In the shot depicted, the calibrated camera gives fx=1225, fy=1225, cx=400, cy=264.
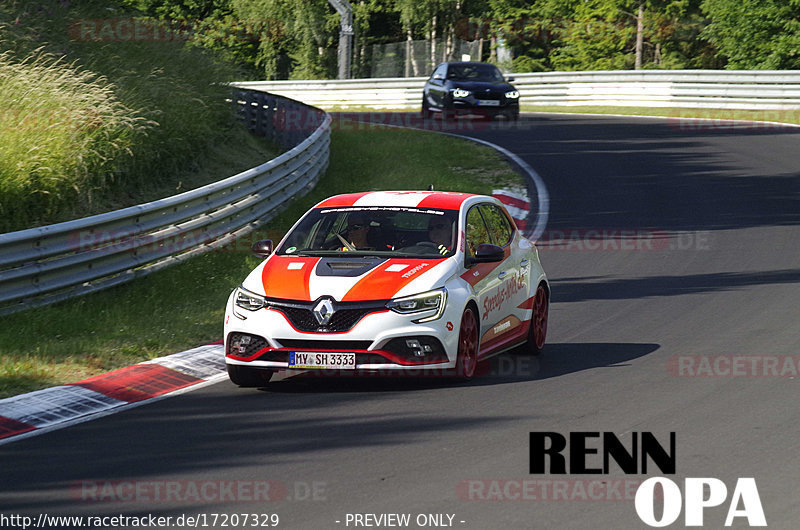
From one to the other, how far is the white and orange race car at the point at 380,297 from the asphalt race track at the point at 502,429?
0.28m

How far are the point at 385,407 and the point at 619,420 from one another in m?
1.68

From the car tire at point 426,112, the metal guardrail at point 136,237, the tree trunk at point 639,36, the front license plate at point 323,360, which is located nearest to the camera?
the front license plate at point 323,360

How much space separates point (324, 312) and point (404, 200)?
1928 mm

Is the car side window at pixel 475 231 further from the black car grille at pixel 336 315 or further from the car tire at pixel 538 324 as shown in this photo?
the black car grille at pixel 336 315

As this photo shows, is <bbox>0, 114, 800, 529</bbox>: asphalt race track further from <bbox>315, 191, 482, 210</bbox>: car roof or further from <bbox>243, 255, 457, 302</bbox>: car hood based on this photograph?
<bbox>315, 191, 482, 210</bbox>: car roof

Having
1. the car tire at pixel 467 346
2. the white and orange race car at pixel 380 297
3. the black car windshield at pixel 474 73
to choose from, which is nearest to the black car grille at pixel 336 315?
the white and orange race car at pixel 380 297

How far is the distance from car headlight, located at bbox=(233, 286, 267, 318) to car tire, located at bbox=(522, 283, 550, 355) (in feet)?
8.79

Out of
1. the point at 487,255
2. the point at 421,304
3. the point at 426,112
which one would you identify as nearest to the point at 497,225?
the point at 487,255

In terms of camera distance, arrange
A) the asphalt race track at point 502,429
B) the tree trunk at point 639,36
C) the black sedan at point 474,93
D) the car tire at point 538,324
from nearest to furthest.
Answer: the asphalt race track at point 502,429 < the car tire at point 538,324 < the black sedan at point 474,93 < the tree trunk at point 639,36

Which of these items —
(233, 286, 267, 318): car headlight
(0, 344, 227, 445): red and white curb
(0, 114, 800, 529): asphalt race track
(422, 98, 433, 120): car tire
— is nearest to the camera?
(0, 114, 800, 529): asphalt race track

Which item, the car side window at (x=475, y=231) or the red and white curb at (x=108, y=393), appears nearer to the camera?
the red and white curb at (x=108, y=393)

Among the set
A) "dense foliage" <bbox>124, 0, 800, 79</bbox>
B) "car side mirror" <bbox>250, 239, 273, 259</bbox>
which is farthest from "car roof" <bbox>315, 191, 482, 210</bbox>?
"dense foliage" <bbox>124, 0, 800, 79</bbox>

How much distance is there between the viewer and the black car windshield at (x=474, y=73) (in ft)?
112

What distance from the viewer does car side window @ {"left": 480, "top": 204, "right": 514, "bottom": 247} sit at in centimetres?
1102
